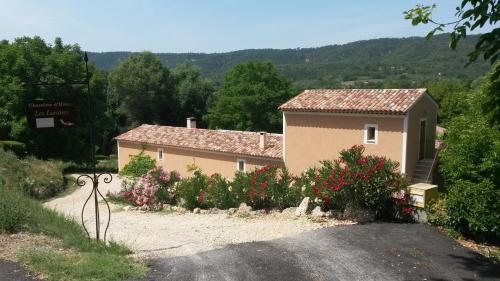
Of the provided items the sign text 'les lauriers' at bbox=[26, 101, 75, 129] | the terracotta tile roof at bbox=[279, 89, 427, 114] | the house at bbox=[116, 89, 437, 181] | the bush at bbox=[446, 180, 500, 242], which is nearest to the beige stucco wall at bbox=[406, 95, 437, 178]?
the house at bbox=[116, 89, 437, 181]

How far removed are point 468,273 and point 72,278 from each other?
22.3 ft

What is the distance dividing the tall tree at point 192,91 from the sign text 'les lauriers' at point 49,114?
43.6m

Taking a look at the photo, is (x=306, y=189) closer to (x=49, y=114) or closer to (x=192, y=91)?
(x=49, y=114)

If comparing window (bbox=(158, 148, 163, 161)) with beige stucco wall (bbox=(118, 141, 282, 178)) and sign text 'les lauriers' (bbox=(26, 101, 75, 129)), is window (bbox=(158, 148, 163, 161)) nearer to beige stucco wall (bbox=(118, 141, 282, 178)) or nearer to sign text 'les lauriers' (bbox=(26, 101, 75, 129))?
beige stucco wall (bbox=(118, 141, 282, 178))

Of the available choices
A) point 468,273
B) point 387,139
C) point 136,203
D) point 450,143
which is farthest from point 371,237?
point 136,203

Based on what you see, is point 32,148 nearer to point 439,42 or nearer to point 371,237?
point 371,237

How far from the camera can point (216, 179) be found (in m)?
16.1

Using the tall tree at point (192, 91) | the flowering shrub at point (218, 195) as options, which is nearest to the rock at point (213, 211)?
the flowering shrub at point (218, 195)

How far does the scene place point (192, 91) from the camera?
52562mm

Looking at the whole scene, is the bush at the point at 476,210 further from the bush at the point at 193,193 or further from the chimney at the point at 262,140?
the chimney at the point at 262,140

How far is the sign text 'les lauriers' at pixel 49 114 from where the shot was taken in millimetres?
8000

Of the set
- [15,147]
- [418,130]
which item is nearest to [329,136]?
[418,130]

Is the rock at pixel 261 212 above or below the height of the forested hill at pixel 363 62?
below

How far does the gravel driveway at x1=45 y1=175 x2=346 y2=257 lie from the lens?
9719 millimetres
